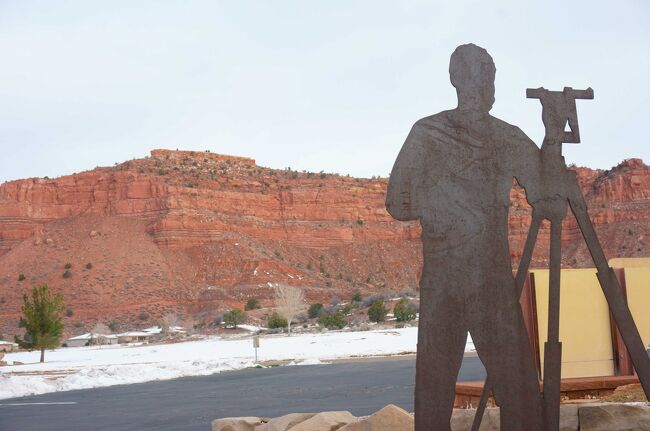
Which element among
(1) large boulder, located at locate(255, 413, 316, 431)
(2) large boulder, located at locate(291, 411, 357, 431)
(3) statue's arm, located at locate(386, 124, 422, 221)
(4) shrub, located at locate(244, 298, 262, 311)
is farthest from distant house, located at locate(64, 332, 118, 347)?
(3) statue's arm, located at locate(386, 124, 422, 221)

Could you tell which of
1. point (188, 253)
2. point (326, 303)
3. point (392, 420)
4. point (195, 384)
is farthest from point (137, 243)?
point (392, 420)

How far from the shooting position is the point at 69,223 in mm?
97438

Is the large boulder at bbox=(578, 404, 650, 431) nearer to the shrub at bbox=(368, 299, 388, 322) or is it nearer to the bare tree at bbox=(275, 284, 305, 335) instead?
the bare tree at bbox=(275, 284, 305, 335)

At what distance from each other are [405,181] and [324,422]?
319 centimetres

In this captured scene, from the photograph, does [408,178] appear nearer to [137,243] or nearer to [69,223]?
[137,243]

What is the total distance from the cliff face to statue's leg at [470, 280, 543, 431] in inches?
3015

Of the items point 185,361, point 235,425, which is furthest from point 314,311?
point 235,425

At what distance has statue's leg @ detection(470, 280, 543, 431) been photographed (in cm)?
579

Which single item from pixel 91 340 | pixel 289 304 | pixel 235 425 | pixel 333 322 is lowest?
pixel 91 340

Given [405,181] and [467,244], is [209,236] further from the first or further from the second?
[467,244]

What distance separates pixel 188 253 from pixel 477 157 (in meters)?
88.9

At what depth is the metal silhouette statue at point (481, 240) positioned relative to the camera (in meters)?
5.77

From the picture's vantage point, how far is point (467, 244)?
5.86 m

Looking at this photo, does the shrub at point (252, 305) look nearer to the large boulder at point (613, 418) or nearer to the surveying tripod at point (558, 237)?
the large boulder at point (613, 418)
